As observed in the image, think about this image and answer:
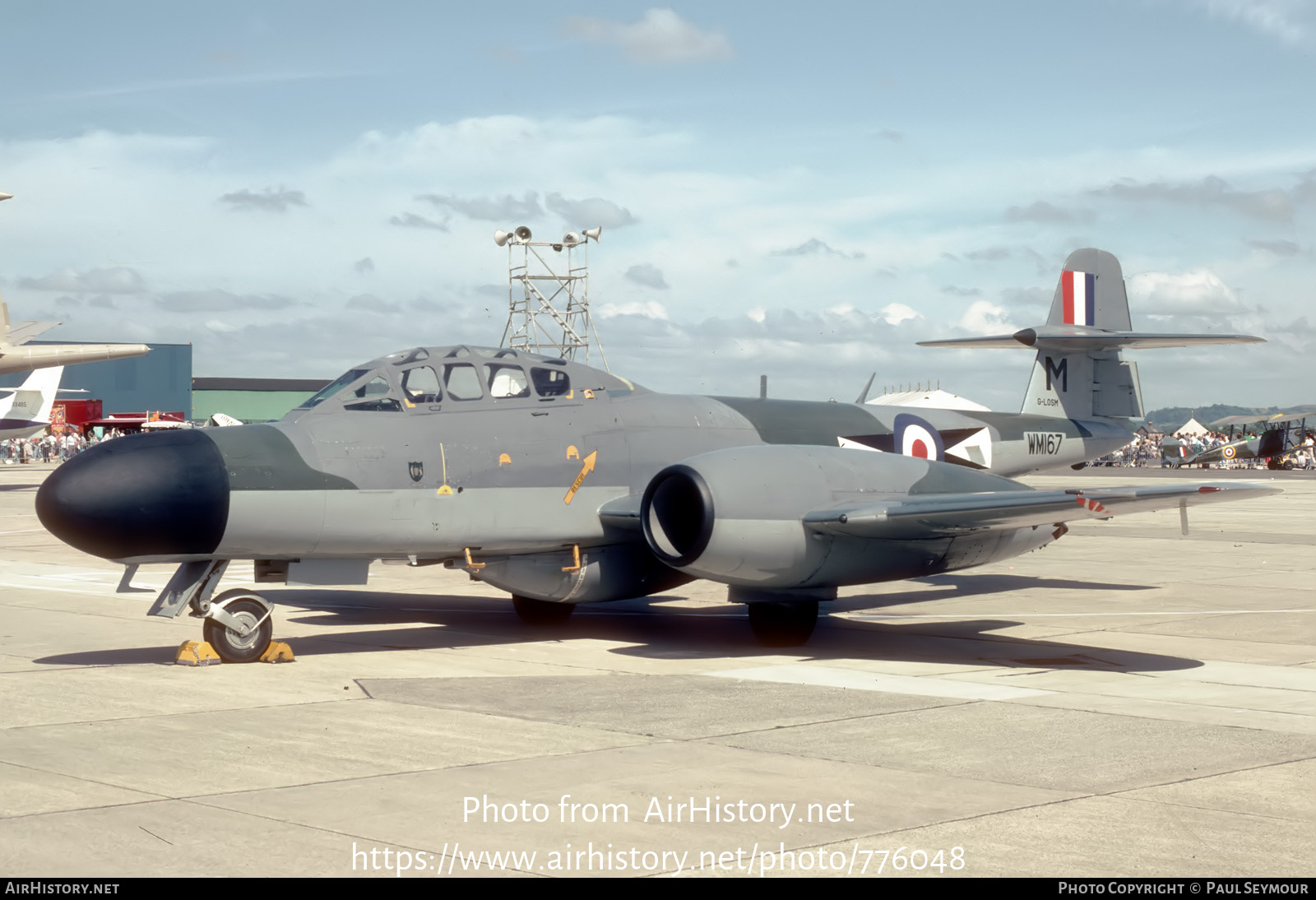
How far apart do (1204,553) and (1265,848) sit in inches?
675

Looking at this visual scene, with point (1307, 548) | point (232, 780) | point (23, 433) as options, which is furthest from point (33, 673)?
point (23, 433)

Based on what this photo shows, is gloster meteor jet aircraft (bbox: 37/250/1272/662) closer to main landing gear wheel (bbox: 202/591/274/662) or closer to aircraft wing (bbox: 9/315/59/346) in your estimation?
main landing gear wheel (bbox: 202/591/274/662)

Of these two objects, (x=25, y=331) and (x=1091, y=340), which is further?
(x=25, y=331)

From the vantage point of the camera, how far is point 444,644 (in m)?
11.8

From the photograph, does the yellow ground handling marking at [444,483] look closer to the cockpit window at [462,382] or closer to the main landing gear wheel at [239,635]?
the cockpit window at [462,382]

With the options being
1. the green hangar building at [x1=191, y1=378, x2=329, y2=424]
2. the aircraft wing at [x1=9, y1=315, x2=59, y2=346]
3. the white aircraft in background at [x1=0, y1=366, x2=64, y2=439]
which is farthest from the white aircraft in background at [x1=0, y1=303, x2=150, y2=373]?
the green hangar building at [x1=191, y1=378, x2=329, y2=424]

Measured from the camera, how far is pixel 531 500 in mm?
11445

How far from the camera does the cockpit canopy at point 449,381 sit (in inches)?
431

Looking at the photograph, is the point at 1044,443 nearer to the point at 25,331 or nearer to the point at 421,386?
the point at 421,386

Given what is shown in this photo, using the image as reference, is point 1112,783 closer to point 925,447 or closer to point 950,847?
point 950,847

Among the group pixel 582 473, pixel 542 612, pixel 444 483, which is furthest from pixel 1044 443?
pixel 444 483

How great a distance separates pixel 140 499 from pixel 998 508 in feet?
20.6

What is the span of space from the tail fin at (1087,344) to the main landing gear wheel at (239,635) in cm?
1099

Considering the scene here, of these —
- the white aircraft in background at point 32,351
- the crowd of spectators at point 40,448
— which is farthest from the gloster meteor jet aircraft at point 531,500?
the crowd of spectators at point 40,448
